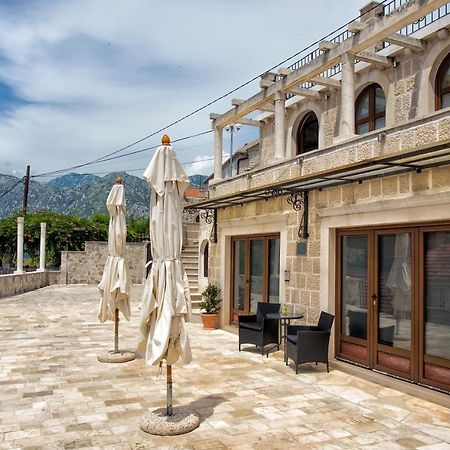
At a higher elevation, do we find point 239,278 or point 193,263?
point 193,263

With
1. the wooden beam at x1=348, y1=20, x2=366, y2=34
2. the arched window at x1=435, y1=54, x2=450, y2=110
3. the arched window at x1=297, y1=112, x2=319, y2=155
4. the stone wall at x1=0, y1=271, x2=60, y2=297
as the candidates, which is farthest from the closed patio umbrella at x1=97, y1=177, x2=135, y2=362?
the stone wall at x1=0, y1=271, x2=60, y2=297

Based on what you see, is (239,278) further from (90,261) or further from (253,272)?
(90,261)

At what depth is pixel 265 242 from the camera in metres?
10.4

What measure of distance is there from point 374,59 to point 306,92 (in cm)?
203

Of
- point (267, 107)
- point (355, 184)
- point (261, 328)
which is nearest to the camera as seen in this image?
point (355, 184)

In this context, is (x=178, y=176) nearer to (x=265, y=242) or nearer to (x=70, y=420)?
(x=70, y=420)

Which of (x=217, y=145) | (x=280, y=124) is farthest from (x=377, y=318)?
(x=217, y=145)

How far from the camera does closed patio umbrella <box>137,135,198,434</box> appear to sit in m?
4.94

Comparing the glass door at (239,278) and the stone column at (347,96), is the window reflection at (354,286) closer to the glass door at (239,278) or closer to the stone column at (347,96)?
the stone column at (347,96)

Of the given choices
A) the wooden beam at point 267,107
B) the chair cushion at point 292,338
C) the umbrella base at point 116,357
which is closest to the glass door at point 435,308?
the chair cushion at point 292,338

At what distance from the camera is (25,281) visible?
67.2 ft

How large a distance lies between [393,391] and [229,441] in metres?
2.94

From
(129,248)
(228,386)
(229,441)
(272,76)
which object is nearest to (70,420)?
(229,441)

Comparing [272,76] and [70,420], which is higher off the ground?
→ [272,76]
